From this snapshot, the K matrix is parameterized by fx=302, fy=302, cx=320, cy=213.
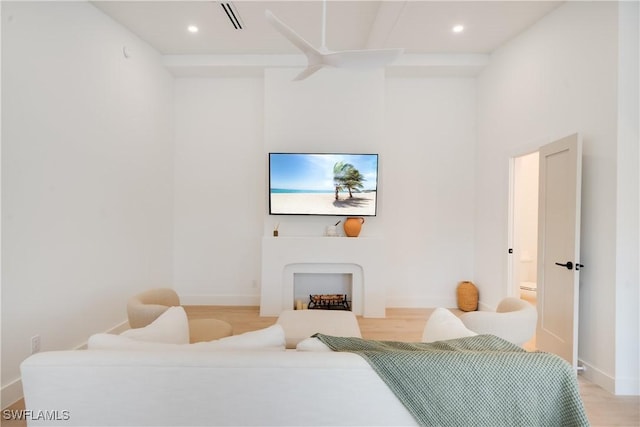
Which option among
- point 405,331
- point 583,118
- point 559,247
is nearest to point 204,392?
point 405,331

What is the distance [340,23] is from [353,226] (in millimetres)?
2334

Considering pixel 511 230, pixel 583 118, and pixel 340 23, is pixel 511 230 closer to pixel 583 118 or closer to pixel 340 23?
pixel 583 118

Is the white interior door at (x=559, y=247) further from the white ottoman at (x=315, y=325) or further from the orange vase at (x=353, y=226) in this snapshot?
the orange vase at (x=353, y=226)

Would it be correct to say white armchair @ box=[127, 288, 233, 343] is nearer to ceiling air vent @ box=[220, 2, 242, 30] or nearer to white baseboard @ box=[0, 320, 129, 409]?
white baseboard @ box=[0, 320, 129, 409]

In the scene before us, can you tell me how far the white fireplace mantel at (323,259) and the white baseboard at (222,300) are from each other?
498 mm

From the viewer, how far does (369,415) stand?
1122 mm

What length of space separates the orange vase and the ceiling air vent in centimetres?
258

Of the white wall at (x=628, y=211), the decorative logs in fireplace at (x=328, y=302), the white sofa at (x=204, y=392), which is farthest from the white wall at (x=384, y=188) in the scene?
the white sofa at (x=204, y=392)

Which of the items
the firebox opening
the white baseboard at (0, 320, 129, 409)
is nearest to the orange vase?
the firebox opening

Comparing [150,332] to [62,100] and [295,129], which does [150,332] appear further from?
[295,129]

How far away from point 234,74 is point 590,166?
13.6ft

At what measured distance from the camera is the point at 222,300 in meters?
4.32

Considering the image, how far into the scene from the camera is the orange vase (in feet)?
12.9

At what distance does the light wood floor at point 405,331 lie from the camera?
2.03m
